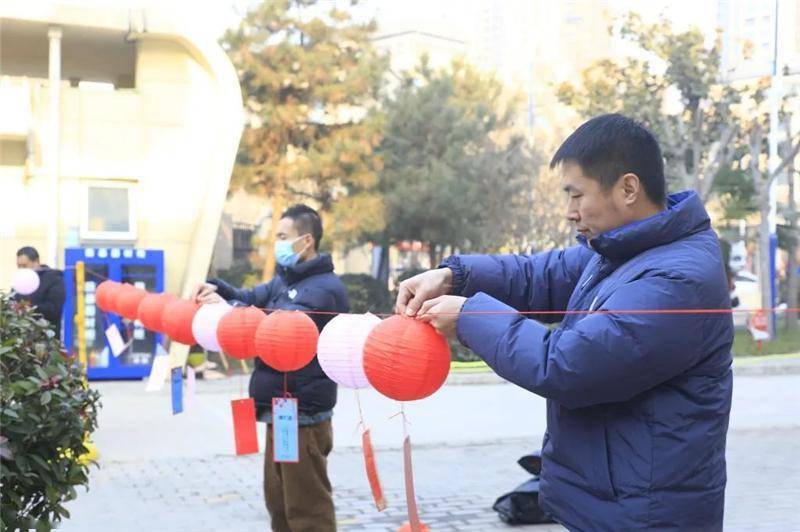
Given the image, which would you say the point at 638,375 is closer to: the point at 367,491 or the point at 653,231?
the point at 653,231

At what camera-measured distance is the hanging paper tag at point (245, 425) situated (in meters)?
4.78

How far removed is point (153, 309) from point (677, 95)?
15.6 m

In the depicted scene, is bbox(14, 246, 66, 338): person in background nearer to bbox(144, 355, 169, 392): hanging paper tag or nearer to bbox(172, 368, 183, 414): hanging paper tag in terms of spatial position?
bbox(144, 355, 169, 392): hanging paper tag

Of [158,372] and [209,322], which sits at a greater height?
[209,322]

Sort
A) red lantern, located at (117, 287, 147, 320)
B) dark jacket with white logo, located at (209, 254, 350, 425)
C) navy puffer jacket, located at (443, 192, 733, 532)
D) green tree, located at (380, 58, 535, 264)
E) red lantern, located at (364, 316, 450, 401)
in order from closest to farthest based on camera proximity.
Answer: navy puffer jacket, located at (443, 192, 733, 532)
red lantern, located at (364, 316, 450, 401)
dark jacket with white logo, located at (209, 254, 350, 425)
red lantern, located at (117, 287, 147, 320)
green tree, located at (380, 58, 535, 264)

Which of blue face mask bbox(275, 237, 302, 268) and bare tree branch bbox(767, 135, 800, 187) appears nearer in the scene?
blue face mask bbox(275, 237, 302, 268)

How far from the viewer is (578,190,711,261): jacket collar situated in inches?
85.7

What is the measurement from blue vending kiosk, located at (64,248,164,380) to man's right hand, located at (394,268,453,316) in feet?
36.0

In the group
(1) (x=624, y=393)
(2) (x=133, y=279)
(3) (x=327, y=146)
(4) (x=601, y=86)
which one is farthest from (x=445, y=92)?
(1) (x=624, y=393)

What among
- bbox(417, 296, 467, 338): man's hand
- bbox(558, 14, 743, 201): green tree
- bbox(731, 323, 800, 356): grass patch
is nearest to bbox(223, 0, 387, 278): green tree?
bbox(558, 14, 743, 201): green tree

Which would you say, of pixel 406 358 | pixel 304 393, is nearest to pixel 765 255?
pixel 304 393

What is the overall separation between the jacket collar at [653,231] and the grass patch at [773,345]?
49.1 ft

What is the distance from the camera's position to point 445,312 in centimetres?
236

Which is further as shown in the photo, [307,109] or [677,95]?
[677,95]
